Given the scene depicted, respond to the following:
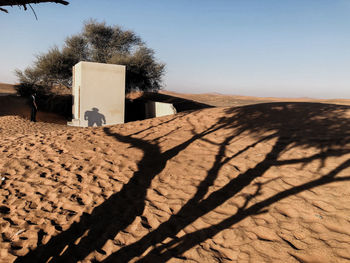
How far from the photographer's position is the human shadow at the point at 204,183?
330cm

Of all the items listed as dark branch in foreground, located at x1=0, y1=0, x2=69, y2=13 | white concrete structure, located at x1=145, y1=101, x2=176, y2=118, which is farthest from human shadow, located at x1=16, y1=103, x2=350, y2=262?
white concrete structure, located at x1=145, y1=101, x2=176, y2=118

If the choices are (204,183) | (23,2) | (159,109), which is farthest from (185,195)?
(159,109)

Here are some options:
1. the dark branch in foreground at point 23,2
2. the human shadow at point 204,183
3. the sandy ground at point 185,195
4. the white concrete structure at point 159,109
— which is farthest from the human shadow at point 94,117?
the dark branch in foreground at point 23,2

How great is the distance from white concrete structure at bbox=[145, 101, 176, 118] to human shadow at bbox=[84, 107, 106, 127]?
10.8 ft

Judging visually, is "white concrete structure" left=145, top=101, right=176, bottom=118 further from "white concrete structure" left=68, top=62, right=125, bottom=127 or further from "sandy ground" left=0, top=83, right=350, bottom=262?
"sandy ground" left=0, top=83, right=350, bottom=262

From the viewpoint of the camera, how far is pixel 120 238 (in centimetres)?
349

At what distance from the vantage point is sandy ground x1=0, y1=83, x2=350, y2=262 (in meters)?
3.22

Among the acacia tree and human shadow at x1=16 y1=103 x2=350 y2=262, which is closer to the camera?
human shadow at x1=16 y1=103 x2=350 y2=262

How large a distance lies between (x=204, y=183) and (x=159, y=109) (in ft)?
33.0

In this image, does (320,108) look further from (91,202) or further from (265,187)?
(91,202)

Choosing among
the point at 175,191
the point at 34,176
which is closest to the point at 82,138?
the point at 34,176

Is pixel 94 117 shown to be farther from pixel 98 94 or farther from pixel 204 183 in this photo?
pixel 204 183

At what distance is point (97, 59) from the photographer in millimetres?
23406

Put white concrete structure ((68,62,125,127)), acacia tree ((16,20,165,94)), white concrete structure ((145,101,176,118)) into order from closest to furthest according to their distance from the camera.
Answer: white concrete structure ((68,62,125,127)), white concrete structure ((145,101,176,118)), acacia tree ((16,20,165,94))
